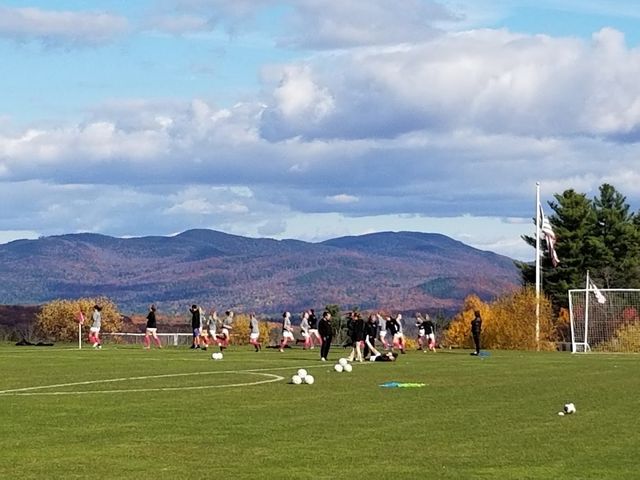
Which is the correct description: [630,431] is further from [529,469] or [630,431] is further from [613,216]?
[613,216]

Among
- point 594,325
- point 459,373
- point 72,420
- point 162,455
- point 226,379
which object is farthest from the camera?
point 594,325

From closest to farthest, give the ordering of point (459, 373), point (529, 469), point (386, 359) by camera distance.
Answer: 1. point (529, 469)
2. point (459, 373)
3. point (386, 359)

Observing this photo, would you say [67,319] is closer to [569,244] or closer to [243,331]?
[243,331]

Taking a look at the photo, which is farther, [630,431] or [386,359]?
[386,359]

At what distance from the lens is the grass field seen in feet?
54.6

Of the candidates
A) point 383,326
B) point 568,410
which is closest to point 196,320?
point 383,326

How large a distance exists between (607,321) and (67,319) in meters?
35.4

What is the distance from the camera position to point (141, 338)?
7906 centimetres

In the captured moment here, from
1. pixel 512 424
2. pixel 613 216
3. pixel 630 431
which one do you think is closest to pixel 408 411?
pixel 512 424

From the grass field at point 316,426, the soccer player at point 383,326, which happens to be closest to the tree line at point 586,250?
the soccer player at point 383,326

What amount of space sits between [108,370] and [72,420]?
16244 millimetres

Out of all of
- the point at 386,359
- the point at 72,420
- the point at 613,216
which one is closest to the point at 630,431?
the point at 72,420

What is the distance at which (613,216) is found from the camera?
10900cm

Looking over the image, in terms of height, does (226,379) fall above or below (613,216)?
below
